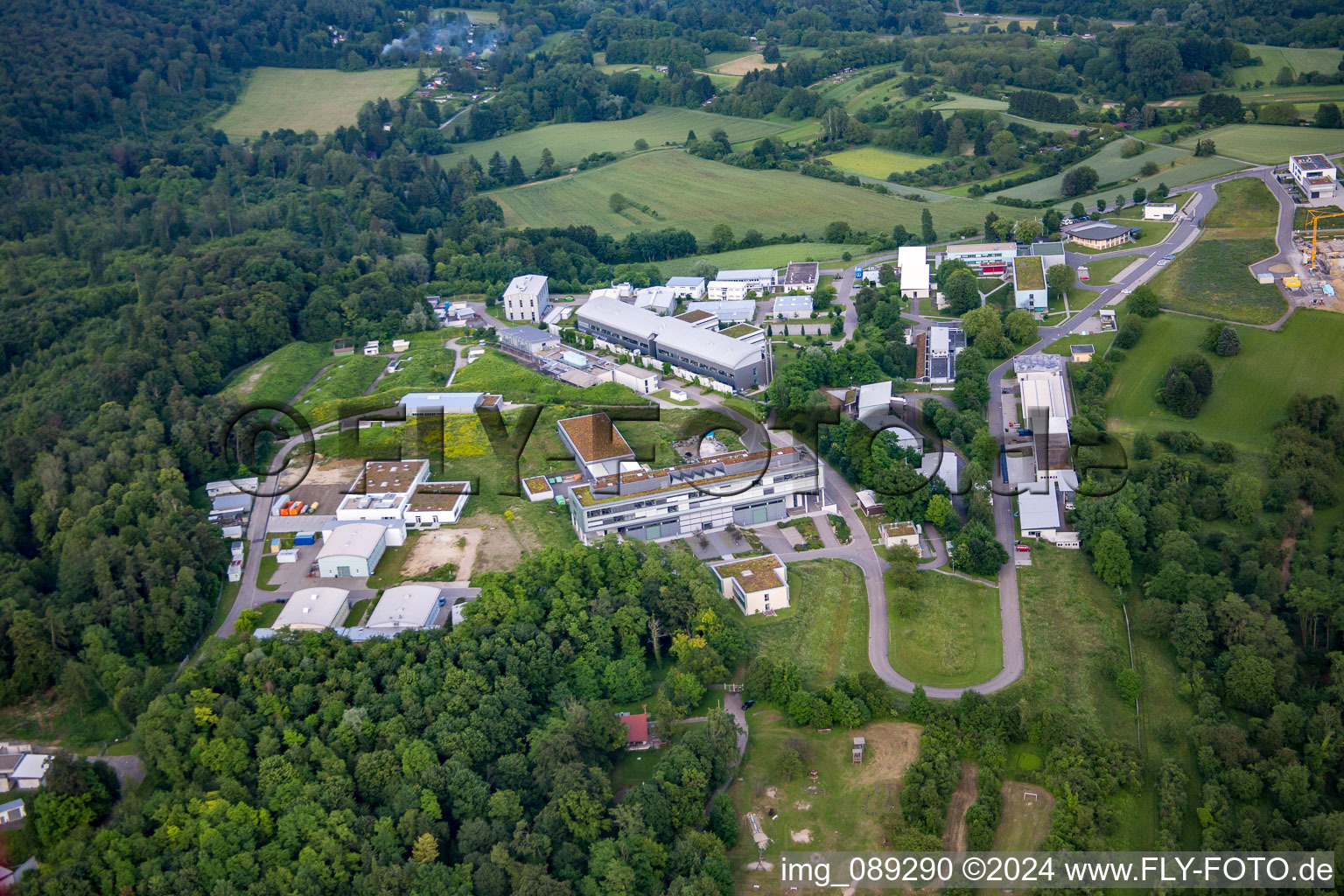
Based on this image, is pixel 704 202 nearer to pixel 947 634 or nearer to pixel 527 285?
pixel 527 285

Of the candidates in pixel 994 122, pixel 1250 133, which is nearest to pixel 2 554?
pixel 994 122

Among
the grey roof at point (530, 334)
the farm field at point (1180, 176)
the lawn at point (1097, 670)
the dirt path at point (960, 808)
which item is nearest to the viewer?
the dirt path at point (960, 808)

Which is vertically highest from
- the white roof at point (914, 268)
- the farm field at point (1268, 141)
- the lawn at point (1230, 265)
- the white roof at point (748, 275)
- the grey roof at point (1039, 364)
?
the farm field at point (1268, 141)

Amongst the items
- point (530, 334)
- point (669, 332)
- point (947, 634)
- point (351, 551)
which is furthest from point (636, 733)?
point (530, 334)

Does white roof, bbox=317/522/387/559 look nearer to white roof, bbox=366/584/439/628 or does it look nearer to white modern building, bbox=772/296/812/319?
white roof, bbox=366/584/439/628

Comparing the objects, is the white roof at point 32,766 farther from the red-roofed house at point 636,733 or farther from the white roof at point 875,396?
the white roof at point 875,396

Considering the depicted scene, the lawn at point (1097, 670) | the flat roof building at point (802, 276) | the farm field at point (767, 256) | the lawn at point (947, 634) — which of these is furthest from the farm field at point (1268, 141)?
the lawn at point (947, 634)

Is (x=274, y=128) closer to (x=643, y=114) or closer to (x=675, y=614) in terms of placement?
(x=643, y=114)
